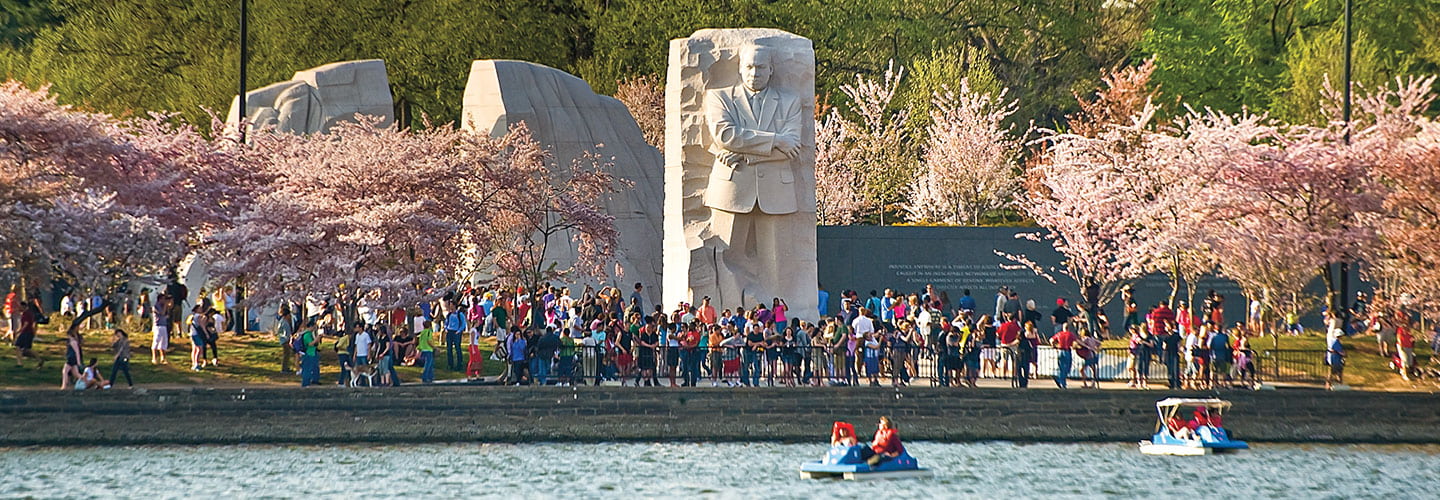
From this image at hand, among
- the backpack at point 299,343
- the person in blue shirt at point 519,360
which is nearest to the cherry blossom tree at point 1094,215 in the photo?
the person in blue shirt at point 519,360

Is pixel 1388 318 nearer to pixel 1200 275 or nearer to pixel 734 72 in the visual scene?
pixel 1200 275

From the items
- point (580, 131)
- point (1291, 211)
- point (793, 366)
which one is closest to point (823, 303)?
point (1291, 211)

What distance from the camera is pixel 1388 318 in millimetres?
35469

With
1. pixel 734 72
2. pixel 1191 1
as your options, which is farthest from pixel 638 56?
pixel 734 72

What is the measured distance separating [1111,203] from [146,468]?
24004 mm

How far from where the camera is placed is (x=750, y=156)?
135ft

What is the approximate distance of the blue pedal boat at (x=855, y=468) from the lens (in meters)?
27.7

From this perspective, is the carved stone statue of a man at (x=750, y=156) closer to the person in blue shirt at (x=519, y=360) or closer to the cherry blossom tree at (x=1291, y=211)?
the cherry blossom tree at (x=1291, y=211)

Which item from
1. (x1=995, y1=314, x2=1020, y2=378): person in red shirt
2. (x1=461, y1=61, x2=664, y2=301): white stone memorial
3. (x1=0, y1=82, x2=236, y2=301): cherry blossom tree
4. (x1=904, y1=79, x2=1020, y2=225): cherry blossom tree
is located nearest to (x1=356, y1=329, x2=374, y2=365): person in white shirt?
(x1=0, y1=82, x2=236, y2=301): cherry blossom tree

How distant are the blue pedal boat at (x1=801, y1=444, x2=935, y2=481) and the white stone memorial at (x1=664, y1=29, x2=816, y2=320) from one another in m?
13.7

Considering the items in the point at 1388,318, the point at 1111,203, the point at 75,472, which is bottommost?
the point at 75,472

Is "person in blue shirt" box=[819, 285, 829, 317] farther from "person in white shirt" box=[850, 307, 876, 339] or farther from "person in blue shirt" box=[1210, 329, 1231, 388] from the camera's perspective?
"person in blue shirt" box=[1210, 329, 1231, 388]

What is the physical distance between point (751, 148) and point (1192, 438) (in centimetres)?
1319

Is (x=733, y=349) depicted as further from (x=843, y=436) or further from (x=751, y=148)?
(x=751, y=148)
